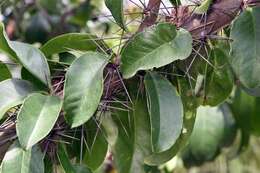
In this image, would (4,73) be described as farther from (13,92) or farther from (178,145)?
(178,145)

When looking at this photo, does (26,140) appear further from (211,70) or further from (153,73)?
(211,70)

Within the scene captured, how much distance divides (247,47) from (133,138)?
0.60ft

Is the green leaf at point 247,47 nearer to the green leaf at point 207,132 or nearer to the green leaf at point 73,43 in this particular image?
the green leaf at point 73,43

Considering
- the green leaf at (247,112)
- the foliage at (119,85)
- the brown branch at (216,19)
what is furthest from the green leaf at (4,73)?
the green leaf at (247,112)

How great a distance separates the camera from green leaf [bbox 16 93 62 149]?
57 cm

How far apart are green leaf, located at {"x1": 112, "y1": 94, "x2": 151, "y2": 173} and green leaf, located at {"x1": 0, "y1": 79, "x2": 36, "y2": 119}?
12cm

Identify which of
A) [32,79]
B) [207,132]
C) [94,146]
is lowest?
[207,132]

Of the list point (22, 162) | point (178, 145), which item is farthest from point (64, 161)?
point (178, 145)

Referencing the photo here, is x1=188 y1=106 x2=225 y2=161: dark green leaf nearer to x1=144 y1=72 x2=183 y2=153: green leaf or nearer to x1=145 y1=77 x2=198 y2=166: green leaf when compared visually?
x1=145 y1=77 x2=198 y2=166: green leaf

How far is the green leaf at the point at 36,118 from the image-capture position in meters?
0.57

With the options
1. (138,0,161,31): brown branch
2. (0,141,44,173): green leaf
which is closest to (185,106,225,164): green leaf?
(138,0,161,31): brown branch

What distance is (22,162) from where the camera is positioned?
602 millimetres

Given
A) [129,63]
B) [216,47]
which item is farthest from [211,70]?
[129,63]

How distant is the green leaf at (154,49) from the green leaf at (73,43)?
3.0 inches
